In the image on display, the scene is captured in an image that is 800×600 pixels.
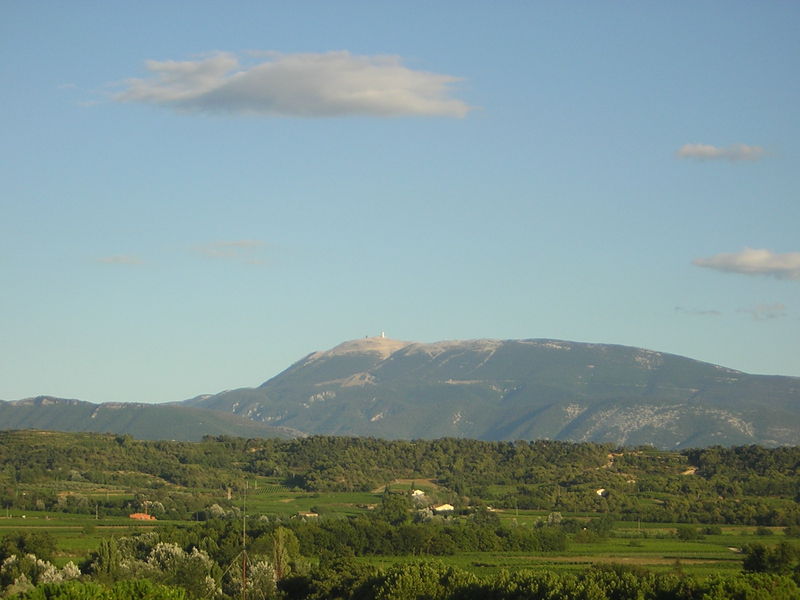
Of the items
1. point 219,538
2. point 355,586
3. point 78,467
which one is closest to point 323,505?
point 78,467

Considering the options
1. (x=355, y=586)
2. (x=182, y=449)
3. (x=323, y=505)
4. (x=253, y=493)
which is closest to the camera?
(x=355, y=586)

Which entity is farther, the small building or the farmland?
the small building

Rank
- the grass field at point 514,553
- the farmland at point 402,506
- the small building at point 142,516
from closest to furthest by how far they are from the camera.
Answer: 1. the grass field at point 514,553
2. the farmland at point 402,506
3. the small building at point 142,516

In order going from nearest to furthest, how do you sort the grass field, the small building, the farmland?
1. the grass field
2. the farmland
3. the small building

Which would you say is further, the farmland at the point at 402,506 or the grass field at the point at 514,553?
the farmland at the point at 402,506

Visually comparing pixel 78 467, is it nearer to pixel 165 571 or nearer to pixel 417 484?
pixel 417 484

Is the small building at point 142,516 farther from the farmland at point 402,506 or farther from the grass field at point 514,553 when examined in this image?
the grass field at point 514,553

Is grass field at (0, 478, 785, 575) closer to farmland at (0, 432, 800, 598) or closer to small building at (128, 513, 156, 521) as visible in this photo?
farmland at (0, 432, 800, 598)

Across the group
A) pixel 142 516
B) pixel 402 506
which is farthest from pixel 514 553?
→ pixel 142 516

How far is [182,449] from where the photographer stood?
636ft

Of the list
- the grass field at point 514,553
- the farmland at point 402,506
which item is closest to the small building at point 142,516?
the farmland at point 402,506

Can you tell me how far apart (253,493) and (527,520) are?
1639 inches

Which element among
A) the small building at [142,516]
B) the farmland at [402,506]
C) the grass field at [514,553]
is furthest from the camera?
the small building at [142,516]

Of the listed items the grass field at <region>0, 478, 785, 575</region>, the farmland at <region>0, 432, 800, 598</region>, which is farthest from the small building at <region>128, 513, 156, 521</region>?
the grass field at <region>0, 478, 785, 575</region>
